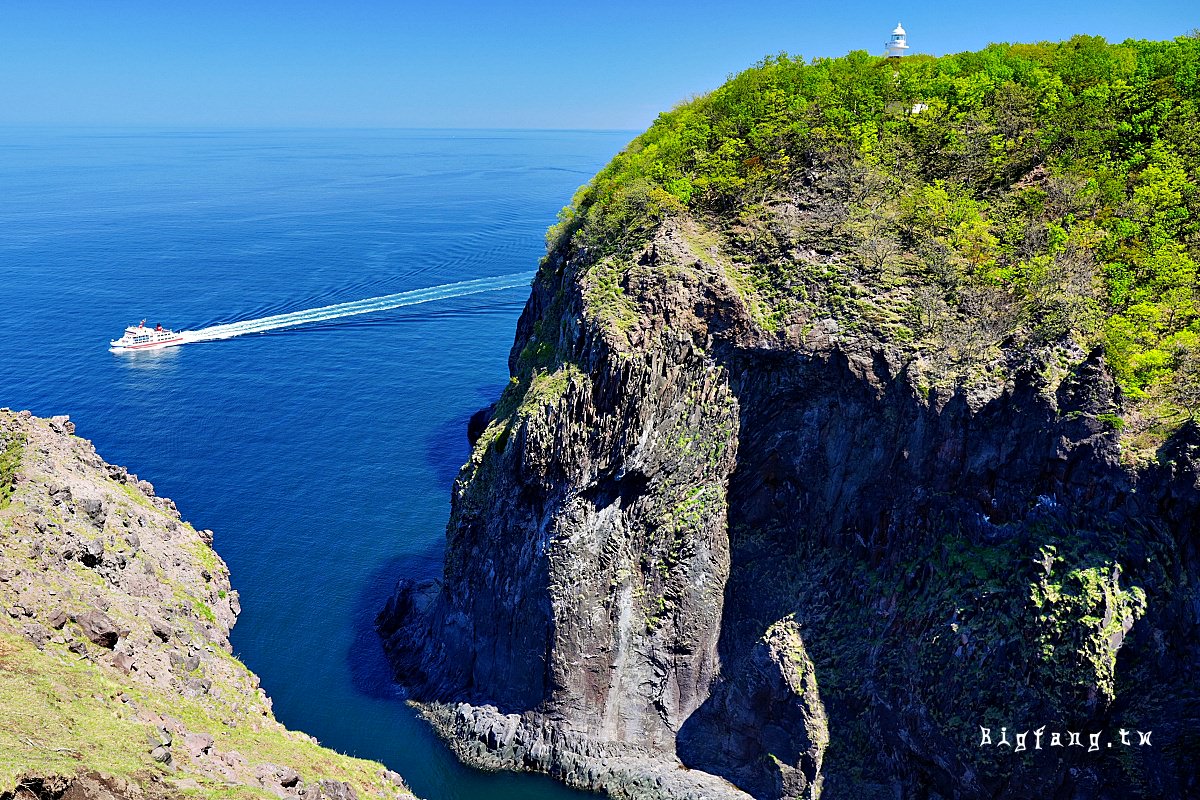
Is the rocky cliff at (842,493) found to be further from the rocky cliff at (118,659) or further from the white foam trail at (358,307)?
the white foam trail at (358,307)

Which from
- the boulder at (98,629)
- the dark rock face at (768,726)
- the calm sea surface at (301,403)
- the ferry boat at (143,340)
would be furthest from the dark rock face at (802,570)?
the ferry boat at (143,340)

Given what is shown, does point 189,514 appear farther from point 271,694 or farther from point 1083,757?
point 1083,757

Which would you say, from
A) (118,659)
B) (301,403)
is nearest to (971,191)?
(118,659)

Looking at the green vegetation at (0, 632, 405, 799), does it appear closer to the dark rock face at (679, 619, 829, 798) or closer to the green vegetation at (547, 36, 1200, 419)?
the dark rock face at (679, 619, 829, 798)

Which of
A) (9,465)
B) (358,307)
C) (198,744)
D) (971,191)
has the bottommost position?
(198,744)

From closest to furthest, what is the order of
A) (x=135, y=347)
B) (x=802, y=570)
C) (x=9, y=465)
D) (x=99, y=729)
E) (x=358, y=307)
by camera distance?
(x=99, y=729)
(x=802, y=570)
(x=9, y=465)
(x=135, y=347)
(x=358, y=307)

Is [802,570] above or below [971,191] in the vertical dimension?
below

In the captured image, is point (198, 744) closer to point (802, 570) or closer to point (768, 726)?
point (768, 726)

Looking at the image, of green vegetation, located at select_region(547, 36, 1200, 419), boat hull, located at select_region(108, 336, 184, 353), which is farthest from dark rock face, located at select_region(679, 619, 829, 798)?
boat hull, located at select_region(108, 336, 184, 353)
